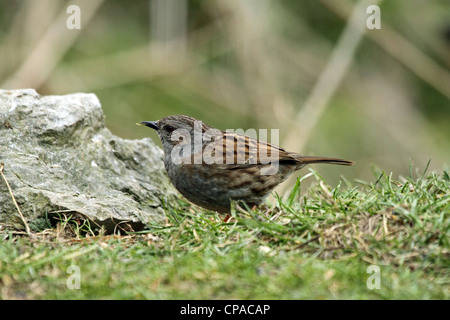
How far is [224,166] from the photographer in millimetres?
5246

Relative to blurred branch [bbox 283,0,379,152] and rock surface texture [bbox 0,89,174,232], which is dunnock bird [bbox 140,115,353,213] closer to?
rock surface texture [bbox 0,89,174,232]

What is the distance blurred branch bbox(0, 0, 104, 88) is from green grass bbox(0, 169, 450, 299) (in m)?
4.52

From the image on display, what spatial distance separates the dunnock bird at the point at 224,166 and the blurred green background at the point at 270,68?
11.1 feet

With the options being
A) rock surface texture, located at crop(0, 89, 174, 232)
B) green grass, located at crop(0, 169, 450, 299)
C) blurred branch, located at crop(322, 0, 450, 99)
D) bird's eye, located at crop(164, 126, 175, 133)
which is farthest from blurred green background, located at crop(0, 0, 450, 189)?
green grass, located at crop(0, 169, 450, 299)

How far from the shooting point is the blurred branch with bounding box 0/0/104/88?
8.63 meters

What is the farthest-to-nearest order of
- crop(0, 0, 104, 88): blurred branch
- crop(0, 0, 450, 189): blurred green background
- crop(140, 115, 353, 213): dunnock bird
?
crop(0, 0, 450, 189): blurred green background < crop(0, 0, 104, 88): blurred branch < crop(140, 115, 353, 213): dunnock bird

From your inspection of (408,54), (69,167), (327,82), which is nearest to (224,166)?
(69,167)

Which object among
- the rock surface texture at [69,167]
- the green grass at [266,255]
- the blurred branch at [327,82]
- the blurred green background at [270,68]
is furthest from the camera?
the blurred green background at [270,68]

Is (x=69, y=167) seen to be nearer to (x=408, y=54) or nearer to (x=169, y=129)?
(x=169, y=129)

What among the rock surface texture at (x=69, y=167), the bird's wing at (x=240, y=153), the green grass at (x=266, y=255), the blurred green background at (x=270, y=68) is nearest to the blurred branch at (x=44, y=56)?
the blurred green background at (x=270, y=68)

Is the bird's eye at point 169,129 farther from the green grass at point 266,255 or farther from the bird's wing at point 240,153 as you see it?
the green grass at point 266,255

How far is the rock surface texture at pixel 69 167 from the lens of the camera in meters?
4.69
